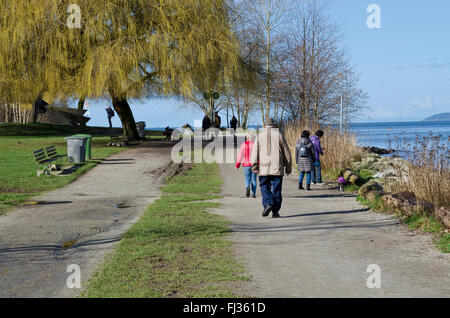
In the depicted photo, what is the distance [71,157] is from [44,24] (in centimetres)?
819

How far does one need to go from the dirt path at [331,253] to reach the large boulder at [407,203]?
36 cm

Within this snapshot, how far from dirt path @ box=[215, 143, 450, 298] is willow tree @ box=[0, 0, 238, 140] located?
1550 cm

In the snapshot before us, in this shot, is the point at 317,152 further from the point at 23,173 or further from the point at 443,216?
the point at 23,173

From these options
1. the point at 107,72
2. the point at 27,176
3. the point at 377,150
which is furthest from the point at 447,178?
the point at 377,150

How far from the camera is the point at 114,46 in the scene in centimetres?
2608

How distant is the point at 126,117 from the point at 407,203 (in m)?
24.0

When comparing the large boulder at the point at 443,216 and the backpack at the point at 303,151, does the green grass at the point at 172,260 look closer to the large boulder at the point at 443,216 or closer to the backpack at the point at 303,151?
the large boulder at the point at 443,216

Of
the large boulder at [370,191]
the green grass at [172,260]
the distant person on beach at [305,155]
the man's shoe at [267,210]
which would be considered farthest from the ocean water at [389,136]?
the green grass at [172,260]

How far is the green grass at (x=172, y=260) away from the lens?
5961mm

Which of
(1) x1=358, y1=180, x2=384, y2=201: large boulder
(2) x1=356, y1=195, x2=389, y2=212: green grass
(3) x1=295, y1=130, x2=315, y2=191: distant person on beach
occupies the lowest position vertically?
(2) x1=356, y1=195, x2=389, y2=212: green grass

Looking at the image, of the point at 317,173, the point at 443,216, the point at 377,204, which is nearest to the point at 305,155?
the point at 317,173

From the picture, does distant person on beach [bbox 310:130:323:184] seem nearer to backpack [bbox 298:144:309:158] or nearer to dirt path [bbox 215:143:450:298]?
backpack [bbox 298:144:309:158]

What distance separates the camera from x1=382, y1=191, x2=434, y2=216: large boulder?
1009cm

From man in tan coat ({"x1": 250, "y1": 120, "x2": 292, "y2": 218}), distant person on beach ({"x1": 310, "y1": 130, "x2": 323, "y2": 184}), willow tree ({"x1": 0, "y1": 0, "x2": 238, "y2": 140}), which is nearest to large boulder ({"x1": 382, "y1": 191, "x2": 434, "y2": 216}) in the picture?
man in tan coat ({"x1": 250, "y1": 120, "x2": 292, "y2": 218})
